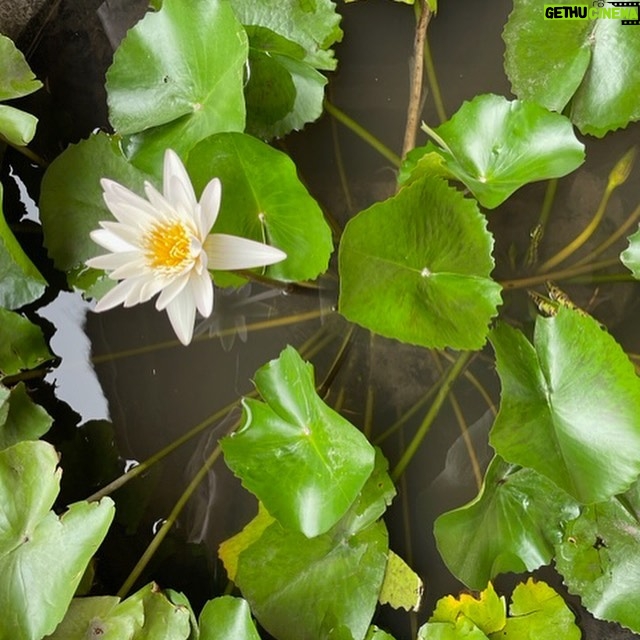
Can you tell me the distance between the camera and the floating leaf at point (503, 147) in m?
1.34

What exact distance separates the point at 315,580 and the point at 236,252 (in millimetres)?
745

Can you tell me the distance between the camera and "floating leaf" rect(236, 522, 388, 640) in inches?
59.4

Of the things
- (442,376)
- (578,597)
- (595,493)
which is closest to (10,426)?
(442,376)

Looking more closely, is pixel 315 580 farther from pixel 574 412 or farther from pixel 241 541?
pixel 574 412

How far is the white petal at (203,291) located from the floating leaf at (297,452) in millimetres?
237

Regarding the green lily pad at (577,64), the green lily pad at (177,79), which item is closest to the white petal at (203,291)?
the green lily pad at (177,79)

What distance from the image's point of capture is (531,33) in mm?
1440

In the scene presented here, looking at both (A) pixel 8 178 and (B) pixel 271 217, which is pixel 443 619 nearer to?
(B) pixel 271 217

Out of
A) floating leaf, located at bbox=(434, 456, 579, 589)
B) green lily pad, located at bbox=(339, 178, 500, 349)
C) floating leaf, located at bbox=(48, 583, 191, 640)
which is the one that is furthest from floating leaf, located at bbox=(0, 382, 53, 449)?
floating leaf, located at bbox=(434, 456, 579, 589)

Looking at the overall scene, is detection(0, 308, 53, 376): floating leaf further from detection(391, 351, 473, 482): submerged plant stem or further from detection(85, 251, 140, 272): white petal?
detection(391, 351, 473, 482): submerged plant stem

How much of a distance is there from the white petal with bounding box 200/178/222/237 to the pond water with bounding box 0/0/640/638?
0.58 metres

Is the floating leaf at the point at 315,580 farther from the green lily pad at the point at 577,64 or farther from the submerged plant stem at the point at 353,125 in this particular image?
the green lily pad at the point at 577,64

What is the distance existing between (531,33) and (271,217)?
0.64 meters

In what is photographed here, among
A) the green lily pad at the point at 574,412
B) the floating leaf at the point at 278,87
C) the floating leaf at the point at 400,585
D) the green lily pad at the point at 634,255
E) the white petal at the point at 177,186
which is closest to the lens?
the white petal at the point at 177,186
